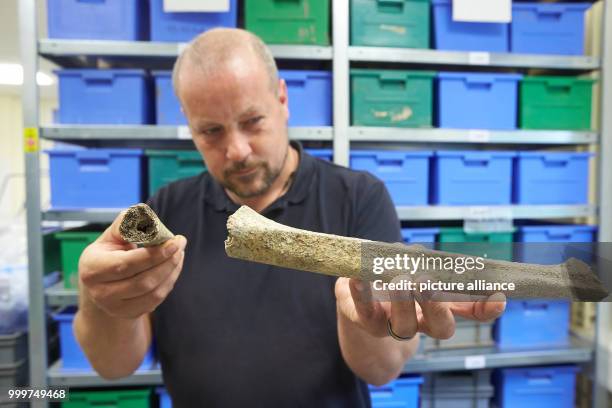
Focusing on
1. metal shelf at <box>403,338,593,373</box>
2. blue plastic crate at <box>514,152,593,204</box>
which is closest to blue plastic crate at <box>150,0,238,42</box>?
blue plastic crate at <box>514,152,593,204</box>

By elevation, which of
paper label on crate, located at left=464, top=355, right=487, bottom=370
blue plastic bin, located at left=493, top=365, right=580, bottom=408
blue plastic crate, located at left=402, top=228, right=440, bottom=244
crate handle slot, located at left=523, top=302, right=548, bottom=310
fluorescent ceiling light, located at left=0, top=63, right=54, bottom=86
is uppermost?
fluorescent ceiling light, located at left=0, top=63, right=54, bottom=86

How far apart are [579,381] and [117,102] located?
212 cm

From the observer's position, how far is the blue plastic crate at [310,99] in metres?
1.34

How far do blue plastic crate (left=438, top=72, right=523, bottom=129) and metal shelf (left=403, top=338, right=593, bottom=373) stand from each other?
2.73 feet

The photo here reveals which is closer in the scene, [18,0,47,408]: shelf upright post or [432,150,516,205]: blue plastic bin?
[18,0,47,408]: shelf upright post

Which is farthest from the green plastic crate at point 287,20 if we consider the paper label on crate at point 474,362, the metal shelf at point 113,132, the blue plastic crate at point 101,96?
the paper label on crate at point 474,362

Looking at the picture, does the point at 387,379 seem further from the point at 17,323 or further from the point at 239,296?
the point at 17,323

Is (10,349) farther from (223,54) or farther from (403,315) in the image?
(403,315)

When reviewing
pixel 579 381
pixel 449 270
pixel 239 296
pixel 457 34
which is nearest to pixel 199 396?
pixel 239 296

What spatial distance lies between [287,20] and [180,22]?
348 millimetres

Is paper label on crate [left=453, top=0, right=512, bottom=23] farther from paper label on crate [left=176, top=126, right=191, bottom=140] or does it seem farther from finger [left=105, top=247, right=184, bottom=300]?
finger [left=105, top=247, right=184, bottom=300]

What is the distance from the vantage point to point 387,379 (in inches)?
31.5

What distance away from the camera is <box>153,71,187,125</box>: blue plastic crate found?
1.31m

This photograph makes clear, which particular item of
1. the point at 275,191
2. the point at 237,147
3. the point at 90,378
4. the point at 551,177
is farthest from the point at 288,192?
the point at 551,177
